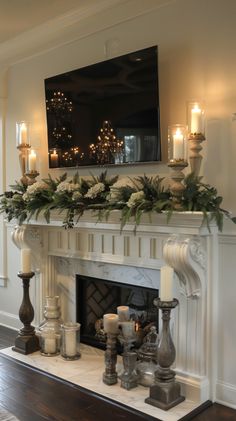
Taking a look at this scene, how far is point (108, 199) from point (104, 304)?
104cm

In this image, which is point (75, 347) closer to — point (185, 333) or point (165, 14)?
point (185, 333)

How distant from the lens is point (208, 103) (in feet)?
9.16

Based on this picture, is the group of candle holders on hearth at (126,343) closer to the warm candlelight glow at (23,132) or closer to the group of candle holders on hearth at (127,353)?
the group of candle holders on hearth at (127,353)

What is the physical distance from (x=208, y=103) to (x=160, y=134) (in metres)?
0.40

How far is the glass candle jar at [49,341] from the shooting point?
3.45 meters

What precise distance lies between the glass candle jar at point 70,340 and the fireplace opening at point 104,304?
257 mm

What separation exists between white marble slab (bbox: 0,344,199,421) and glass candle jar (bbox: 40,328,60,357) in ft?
0.17

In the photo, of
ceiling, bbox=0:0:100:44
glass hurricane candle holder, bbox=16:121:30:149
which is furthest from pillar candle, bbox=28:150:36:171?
ceiling, bbox=0:0:100:44

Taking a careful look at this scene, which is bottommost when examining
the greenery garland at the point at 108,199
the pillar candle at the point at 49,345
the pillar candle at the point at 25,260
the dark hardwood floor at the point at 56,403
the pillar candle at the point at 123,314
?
the dark hardwood floor at the point at 56,403

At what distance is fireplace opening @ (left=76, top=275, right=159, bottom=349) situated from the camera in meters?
3.24

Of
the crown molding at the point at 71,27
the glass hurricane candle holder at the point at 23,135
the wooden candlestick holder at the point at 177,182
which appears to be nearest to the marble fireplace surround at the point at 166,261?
the wooden candlestick holder at the point at 177,182

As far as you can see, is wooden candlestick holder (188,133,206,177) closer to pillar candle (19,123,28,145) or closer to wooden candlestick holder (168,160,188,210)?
wooden candlestick holder (168,160,188,210)

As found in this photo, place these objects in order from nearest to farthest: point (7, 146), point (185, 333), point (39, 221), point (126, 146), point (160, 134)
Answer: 1. point (185, 333)
2. point (160, 134)
3. point (126, 146)
4. point (39, 221)
5. point (7, 146)

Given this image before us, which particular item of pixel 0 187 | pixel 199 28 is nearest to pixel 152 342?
pixel 199 28
